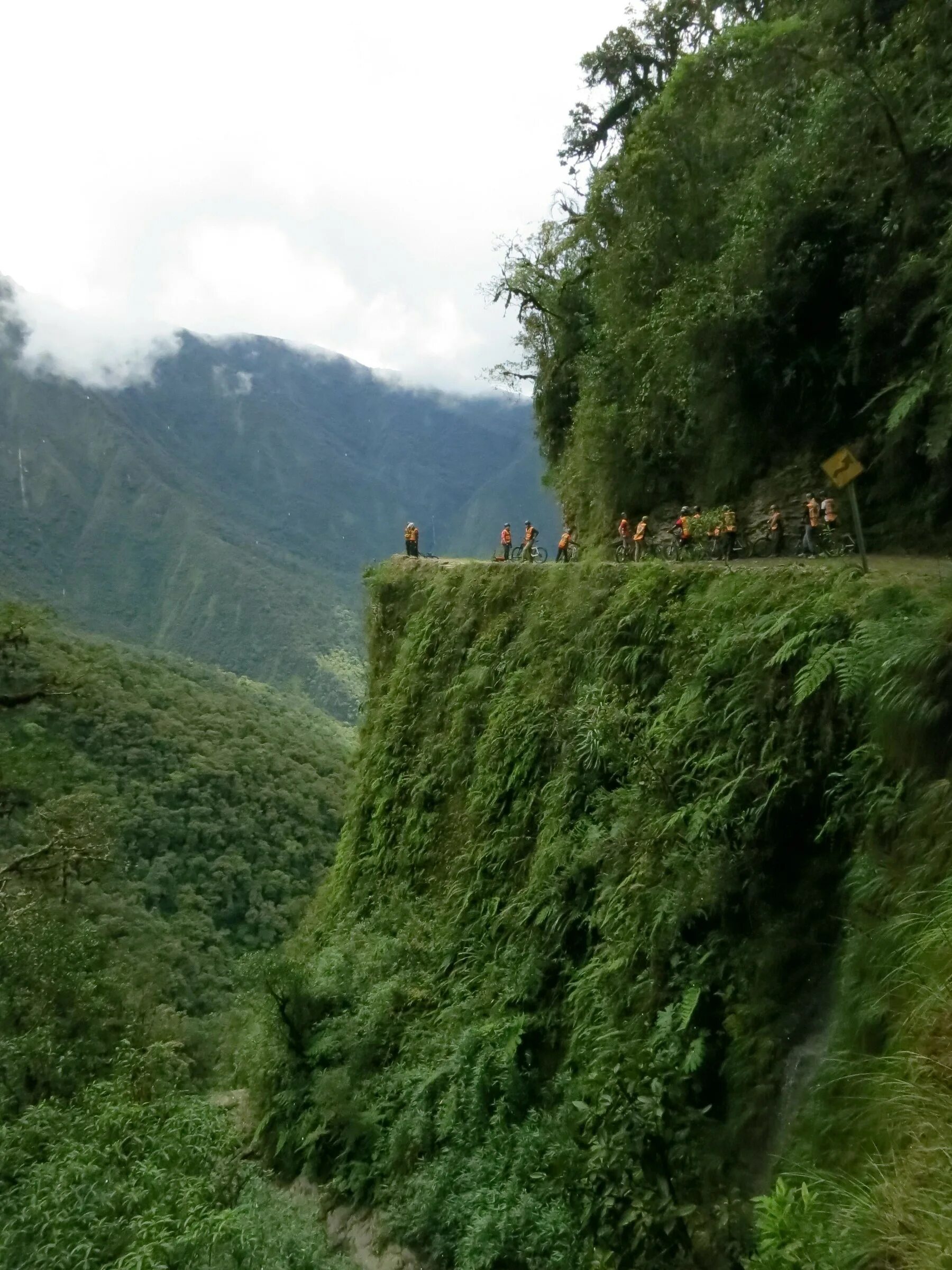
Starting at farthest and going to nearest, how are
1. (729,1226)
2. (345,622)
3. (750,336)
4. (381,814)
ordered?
1. (345,622)
2. (381,814)
3. (750,336)
4. (729,1226)

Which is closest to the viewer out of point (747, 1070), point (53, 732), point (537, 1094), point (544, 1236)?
point (747, 1070)

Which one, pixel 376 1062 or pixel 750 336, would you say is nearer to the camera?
pixel 376 1062

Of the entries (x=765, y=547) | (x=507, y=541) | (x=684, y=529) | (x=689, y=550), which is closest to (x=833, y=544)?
(x=765, y=547)

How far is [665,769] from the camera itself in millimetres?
6836

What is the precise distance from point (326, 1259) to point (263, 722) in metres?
57.9

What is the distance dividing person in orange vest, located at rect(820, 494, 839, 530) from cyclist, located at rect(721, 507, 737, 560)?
3.75 feet

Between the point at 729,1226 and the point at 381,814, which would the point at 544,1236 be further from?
the point at 381,814

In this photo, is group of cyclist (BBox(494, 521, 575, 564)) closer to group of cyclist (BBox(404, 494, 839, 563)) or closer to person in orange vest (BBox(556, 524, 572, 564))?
person in orange vest (BBox(556, 524, 572, 564))

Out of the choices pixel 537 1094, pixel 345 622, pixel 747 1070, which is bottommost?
pixel 537 1094

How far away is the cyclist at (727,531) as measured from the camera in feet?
35.9

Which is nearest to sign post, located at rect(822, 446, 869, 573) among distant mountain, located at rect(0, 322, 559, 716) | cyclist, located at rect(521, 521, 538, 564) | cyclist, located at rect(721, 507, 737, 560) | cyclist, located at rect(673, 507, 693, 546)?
cyclist, located at rect(721, 507, 737, 560)

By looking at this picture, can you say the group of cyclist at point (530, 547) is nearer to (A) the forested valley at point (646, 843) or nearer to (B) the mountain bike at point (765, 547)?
(A) the forested valley at point (646, 843)

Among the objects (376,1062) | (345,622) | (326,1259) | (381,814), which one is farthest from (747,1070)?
(345,622)

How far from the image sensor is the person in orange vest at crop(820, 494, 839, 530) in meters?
10.1
